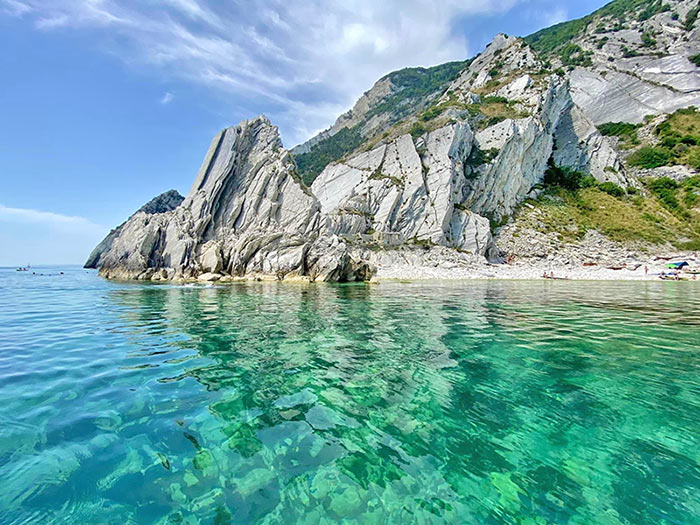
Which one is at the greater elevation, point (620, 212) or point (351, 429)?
point (620, 212)

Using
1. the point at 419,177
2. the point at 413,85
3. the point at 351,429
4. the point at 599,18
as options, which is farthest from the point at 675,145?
the point at 413,85

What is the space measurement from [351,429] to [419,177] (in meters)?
65.0

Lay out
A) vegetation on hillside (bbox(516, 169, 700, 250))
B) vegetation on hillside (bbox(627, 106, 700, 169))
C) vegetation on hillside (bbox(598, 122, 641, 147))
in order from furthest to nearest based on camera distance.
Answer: vegetation on hillside (bbox(598, 122, 641, 147))
vegetation on hillside (bbox(627, 106, 700, 169))
vegetation on hillside (bbox(516, 169, 700, 250))

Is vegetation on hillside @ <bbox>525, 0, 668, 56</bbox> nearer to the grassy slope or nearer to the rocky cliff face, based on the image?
the rocky cliff face

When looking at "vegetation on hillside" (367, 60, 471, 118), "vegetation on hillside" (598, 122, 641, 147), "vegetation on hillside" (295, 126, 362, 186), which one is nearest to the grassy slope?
"vegetation on hillside" (598, 122, 641, 147)

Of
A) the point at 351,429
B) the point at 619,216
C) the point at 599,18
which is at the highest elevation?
the point at 599,18

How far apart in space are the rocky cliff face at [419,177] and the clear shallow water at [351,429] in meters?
30.1

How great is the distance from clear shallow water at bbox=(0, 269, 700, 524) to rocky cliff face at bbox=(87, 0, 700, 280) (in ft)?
98.7

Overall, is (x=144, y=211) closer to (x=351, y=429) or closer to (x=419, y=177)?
(x=419, y=177)

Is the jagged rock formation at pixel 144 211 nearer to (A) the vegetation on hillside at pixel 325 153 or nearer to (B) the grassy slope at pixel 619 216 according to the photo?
(A) the vegetation on hillside at pixel 325 153

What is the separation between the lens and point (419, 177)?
64.9 meters

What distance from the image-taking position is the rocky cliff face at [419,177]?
46.9m

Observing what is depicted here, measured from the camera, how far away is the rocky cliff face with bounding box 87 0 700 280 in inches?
1845

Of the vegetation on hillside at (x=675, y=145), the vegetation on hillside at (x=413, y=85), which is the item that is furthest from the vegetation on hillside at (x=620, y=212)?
the vegetation on hillside at (x=413, y=85)
